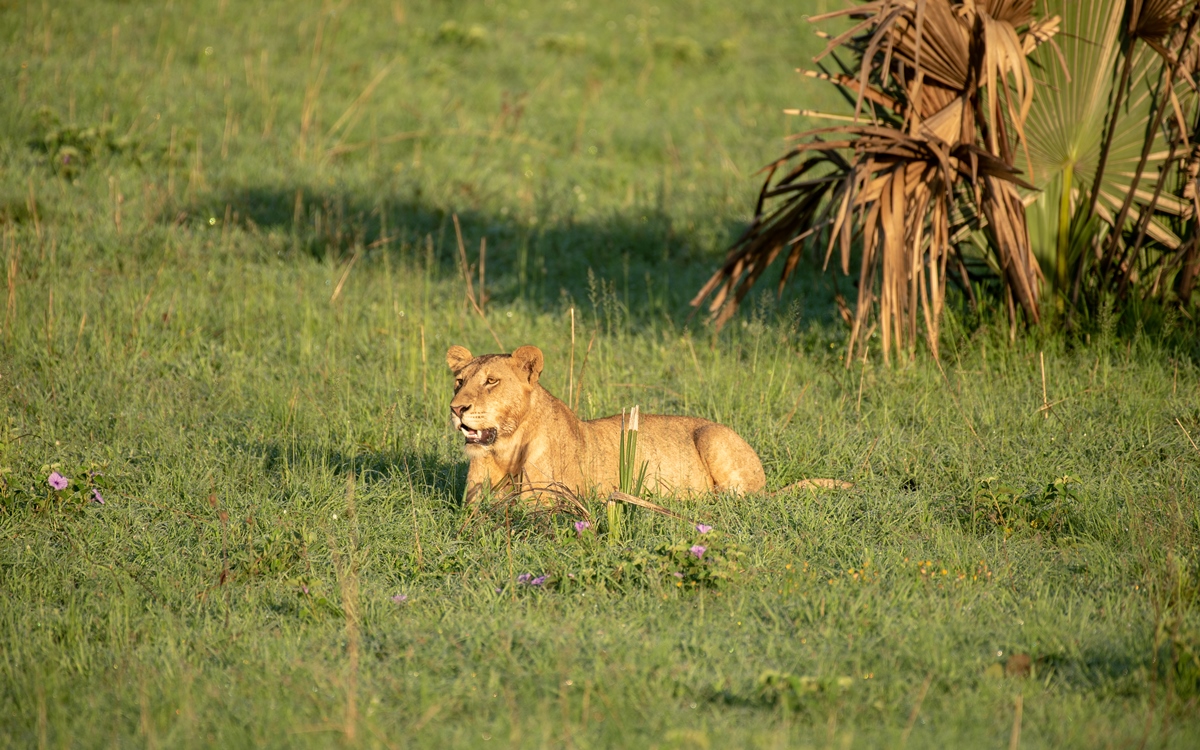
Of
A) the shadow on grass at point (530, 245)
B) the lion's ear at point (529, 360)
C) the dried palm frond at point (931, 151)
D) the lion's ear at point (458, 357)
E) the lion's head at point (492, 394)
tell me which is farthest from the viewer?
the shadow on grass at point (530, 245)

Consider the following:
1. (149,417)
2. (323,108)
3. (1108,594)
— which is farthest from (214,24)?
(1108,594)

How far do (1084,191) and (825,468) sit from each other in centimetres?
316

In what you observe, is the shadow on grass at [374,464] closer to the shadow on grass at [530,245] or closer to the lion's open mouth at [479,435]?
the lion's open mouth at [479,435]

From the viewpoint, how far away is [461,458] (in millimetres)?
6828

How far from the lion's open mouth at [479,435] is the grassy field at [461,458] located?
0.41 meters

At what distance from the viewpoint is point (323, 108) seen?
13.1m

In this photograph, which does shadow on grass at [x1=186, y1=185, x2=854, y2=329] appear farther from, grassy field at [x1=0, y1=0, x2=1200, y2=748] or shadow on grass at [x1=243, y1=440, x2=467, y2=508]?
shadow on grass at [x1=243, y1=440, x2=467, y2=508]

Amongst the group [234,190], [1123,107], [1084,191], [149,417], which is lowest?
[149,417]

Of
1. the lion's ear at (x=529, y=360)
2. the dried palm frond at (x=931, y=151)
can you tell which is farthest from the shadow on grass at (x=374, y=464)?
the dried palm frond at (x=931, y=151)

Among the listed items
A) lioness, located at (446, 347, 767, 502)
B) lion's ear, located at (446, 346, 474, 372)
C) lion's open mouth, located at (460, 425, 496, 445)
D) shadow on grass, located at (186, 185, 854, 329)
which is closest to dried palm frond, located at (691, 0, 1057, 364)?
lioness, located at (446, 347, 767, 502)

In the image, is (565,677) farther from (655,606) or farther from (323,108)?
(323,108)

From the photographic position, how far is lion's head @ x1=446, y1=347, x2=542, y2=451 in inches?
214

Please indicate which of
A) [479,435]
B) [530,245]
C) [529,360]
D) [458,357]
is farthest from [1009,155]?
[530,245]

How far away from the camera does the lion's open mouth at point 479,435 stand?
5492 mm
